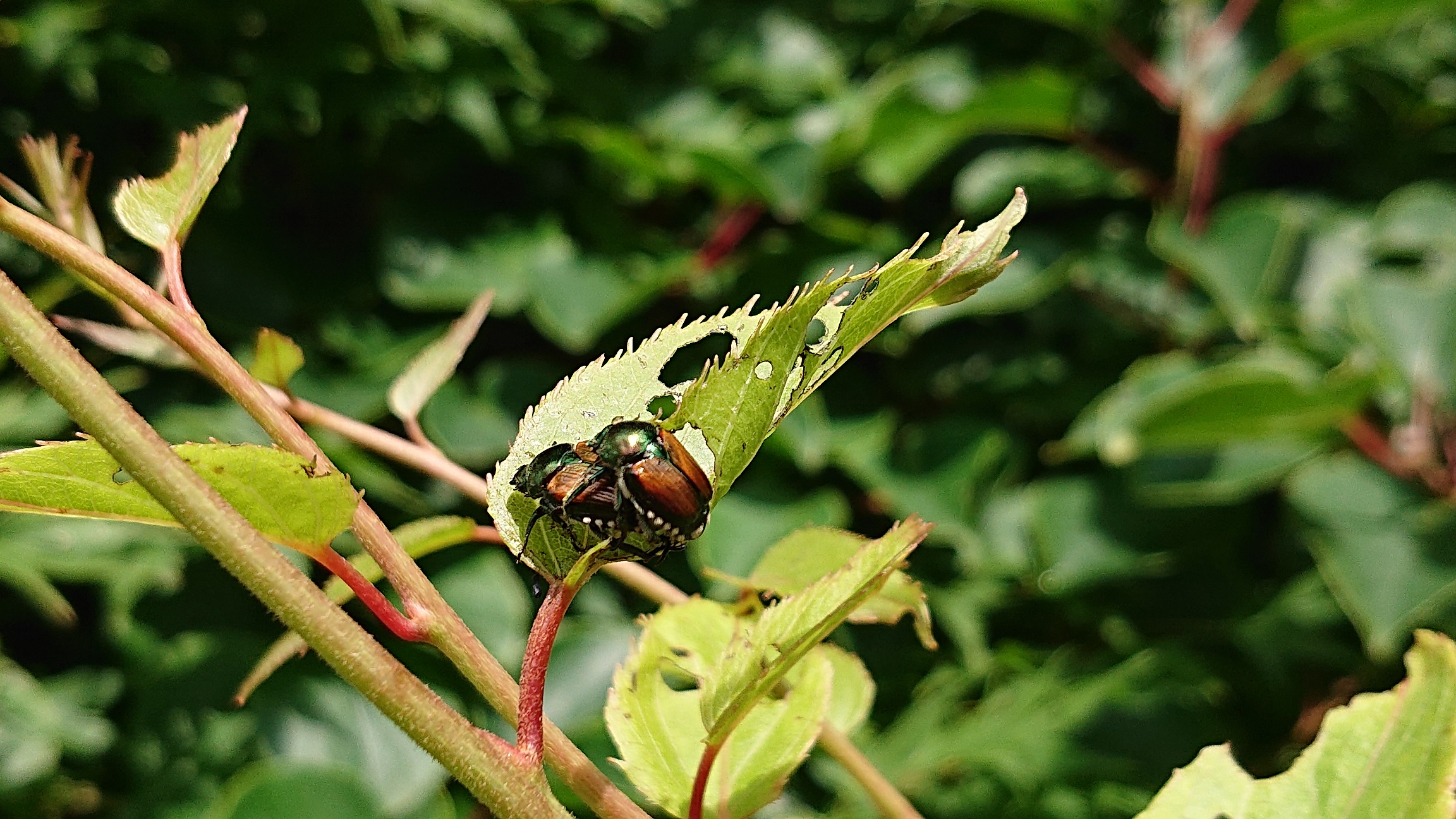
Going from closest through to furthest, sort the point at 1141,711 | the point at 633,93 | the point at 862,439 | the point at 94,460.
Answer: the point at 94,460, the point at 1141,711, the point at 862,439, the point at 633,93

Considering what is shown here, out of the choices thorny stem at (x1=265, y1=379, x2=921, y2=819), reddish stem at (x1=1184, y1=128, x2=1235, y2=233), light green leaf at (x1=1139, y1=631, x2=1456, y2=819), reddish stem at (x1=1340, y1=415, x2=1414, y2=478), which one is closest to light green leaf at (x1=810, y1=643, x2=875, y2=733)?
thorny stem at (x1=265, y1=379, x2=921, y2=819)

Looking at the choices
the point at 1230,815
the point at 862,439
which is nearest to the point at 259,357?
the point at 1230,815

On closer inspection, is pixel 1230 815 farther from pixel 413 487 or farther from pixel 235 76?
pixel 235 76

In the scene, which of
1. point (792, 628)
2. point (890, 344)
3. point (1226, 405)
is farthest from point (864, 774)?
point (890, 344)

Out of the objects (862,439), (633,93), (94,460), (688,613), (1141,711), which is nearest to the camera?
(94,460)

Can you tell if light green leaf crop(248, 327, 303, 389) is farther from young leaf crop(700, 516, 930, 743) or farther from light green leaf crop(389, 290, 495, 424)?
young leaf crop(700, 516, 930, 743)


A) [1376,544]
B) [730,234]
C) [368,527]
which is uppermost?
[368,527]

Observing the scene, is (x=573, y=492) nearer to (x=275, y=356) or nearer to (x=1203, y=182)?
(x=275, y=356)
